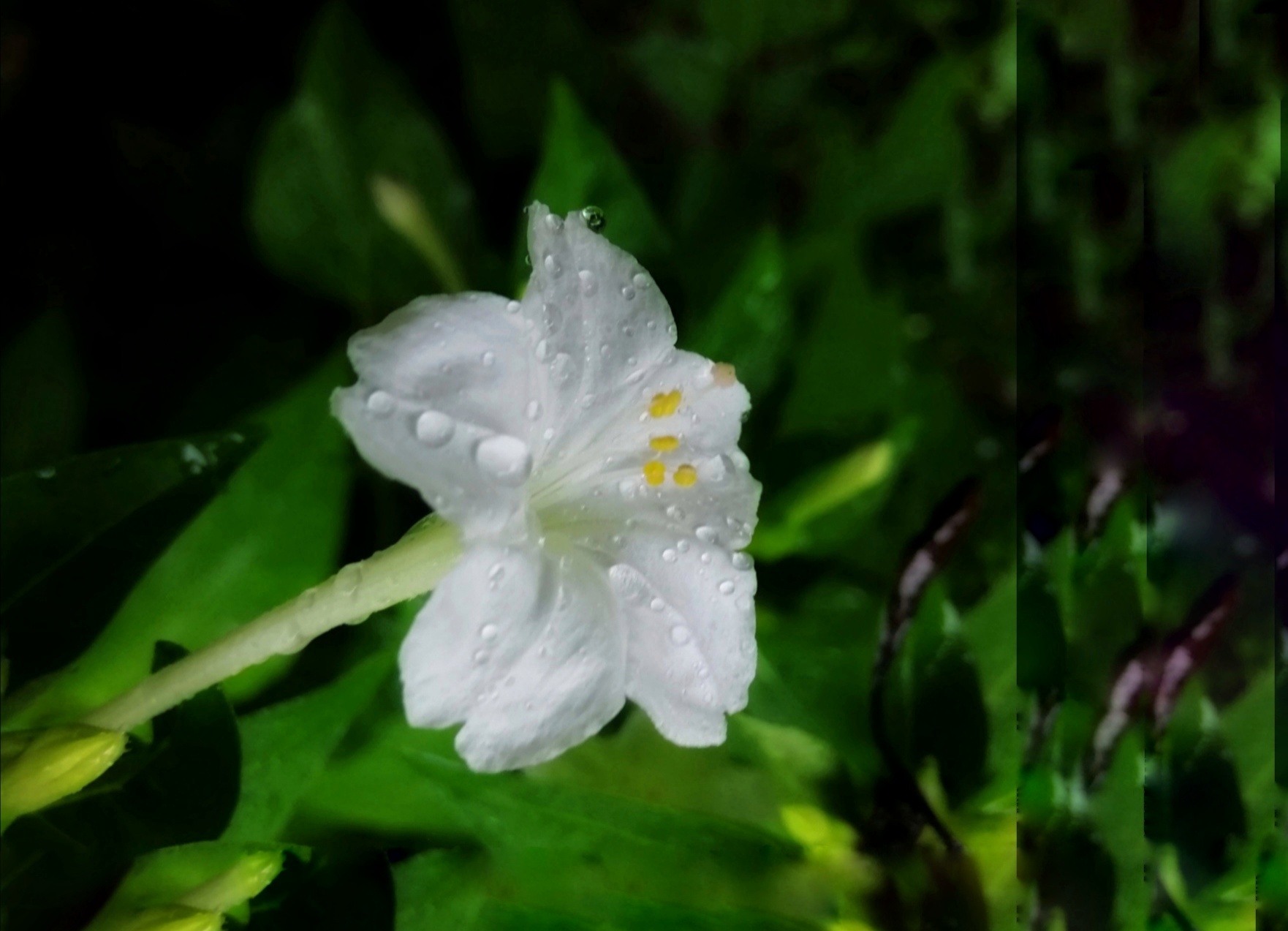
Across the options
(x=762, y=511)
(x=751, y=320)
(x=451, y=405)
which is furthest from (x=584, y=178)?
(x=451, y=405)

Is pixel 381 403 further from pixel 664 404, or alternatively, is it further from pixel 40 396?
pixel 40 396

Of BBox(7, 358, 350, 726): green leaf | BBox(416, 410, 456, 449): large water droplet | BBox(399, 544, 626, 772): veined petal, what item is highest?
BBox(416, 410, 456, 449): large water droplet

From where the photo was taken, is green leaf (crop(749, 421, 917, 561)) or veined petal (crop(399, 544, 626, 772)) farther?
green leaf (crop(749, 421, 917, 561))

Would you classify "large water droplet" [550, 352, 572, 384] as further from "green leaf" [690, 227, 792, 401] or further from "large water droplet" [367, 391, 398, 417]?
"green leaf" [690, 227, 792, 401]

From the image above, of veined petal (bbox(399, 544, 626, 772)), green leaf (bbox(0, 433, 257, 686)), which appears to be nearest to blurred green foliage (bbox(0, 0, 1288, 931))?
green leaf (bbox(0, 433, 257, 686))

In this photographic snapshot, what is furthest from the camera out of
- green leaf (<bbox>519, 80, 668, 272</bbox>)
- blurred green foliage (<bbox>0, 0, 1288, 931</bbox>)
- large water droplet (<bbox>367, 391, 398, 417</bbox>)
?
green leaf (<bbox>519, 80, 668, 272</bbox>)

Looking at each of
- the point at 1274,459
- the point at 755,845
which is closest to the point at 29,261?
the point at 755,845

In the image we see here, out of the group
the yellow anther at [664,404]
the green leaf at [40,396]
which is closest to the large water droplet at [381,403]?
the yellow anther at [664,404]
